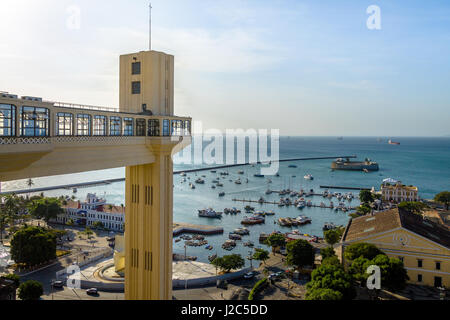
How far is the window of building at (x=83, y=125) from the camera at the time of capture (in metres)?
7.66

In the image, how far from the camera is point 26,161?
6.30 meters

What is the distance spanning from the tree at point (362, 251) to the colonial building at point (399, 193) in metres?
47.0

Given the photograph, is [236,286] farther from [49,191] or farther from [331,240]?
[49,191]

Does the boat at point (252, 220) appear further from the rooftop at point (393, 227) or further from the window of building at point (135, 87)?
the window of building at point (135, 87)

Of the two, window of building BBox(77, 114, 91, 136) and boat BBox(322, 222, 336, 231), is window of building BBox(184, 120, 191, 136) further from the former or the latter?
boat BBox(322, 222, 336, 231)

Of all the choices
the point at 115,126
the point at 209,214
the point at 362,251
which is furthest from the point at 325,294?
the point at 209,214

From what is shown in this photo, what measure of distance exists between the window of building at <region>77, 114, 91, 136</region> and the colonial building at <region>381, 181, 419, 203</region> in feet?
223

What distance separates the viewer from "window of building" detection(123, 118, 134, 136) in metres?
9.28

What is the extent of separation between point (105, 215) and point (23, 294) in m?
27.2

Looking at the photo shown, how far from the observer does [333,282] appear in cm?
1830

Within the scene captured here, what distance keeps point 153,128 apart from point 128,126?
3.26 ft

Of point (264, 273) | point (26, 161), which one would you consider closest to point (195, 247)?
point (264, 273)

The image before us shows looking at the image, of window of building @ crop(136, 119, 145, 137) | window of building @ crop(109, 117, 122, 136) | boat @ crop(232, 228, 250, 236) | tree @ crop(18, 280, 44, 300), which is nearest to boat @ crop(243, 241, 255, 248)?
boat @ crop(232, 228, 250, 236)

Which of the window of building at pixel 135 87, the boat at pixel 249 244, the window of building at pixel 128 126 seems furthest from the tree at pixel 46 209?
the window of building at pixel 128 126
